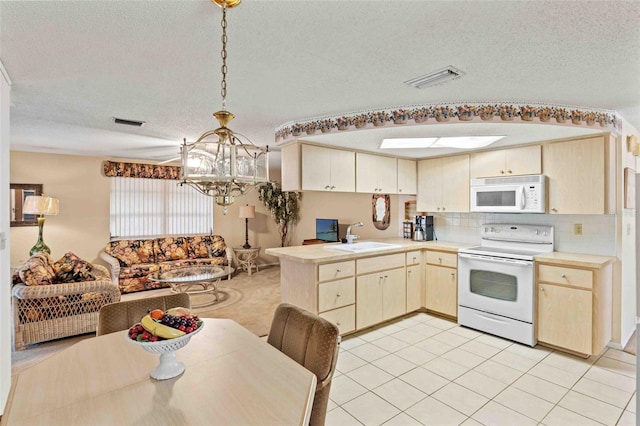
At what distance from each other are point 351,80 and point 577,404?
272 cm

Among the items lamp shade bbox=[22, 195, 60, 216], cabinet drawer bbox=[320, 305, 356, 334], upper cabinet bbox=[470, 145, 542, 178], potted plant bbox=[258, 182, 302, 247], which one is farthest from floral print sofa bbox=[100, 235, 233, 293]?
upper cabinet bbox=[470, 145, 542, 178]

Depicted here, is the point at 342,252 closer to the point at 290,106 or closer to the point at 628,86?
the point at 290,106

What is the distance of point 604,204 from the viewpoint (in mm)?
2990

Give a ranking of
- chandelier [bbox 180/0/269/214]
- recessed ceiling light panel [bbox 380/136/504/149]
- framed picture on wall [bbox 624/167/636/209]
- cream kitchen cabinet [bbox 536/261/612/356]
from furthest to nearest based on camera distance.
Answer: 1. recessed ceiling light panel [bbox 380/136/504/149]
2. framed picture on wall [bbox 624/167/636/209]
3. cream kitchen cabinet [bbox 536/261/612/356]
4. chandelier [bbox 180/0/269/214]

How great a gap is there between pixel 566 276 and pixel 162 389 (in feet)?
11.1

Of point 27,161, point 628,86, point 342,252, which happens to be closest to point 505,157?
point 628,86

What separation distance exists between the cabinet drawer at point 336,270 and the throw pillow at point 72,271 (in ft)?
8.42

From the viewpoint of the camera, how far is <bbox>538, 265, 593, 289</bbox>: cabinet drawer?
9.46ft

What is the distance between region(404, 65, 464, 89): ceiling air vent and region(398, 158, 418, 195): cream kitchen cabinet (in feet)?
7.01

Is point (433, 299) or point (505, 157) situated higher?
point (505, 157)

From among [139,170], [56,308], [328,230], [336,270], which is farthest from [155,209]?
[336,270]

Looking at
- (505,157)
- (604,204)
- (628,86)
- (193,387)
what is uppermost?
(628,86)

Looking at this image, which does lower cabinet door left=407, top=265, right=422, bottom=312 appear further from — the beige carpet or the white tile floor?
the beige carpet

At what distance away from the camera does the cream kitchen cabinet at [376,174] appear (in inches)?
155
